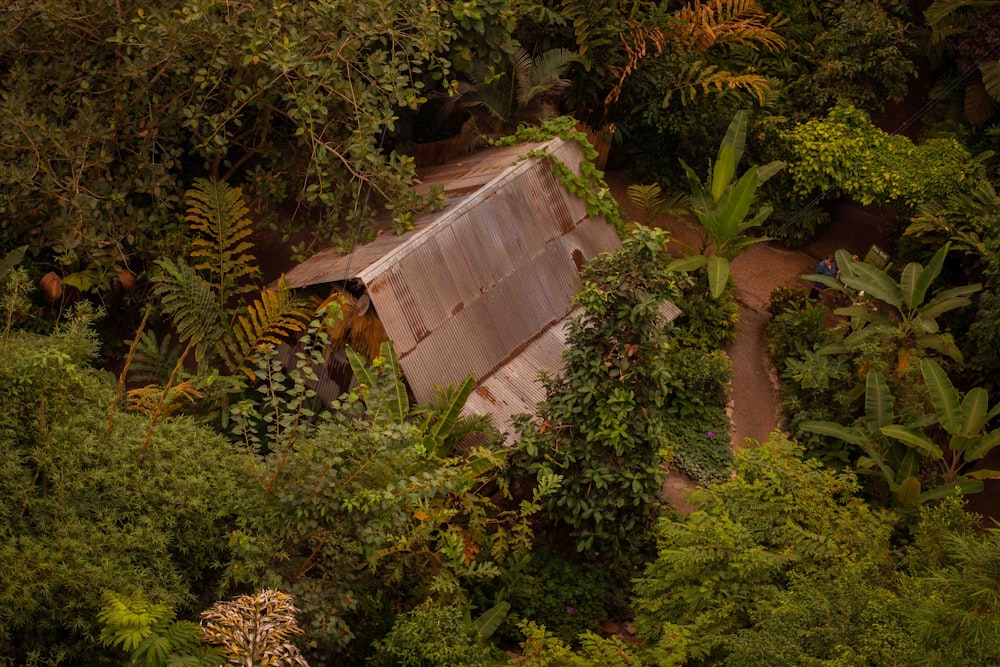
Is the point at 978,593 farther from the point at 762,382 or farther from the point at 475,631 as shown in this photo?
the point at 762,382

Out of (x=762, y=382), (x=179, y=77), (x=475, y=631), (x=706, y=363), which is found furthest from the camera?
(x=762, y=382)

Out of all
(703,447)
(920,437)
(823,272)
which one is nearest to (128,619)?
(703,447)

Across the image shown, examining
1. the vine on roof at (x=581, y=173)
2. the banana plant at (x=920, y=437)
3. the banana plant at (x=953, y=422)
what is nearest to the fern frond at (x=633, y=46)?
the vine on roof at (x=581, y=173)

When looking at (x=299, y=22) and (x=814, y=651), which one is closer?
(x=814, y=651)

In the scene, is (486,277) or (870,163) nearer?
(486,277)

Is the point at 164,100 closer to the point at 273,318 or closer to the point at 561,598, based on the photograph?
the point at 273,318

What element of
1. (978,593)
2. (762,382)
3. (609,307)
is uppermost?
(609,307)

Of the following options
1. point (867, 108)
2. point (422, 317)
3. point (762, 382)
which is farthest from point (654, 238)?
point (867, 108)

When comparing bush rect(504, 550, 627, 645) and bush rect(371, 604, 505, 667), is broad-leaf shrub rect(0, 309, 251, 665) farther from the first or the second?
bush rect(504, 550, 627, 645)
